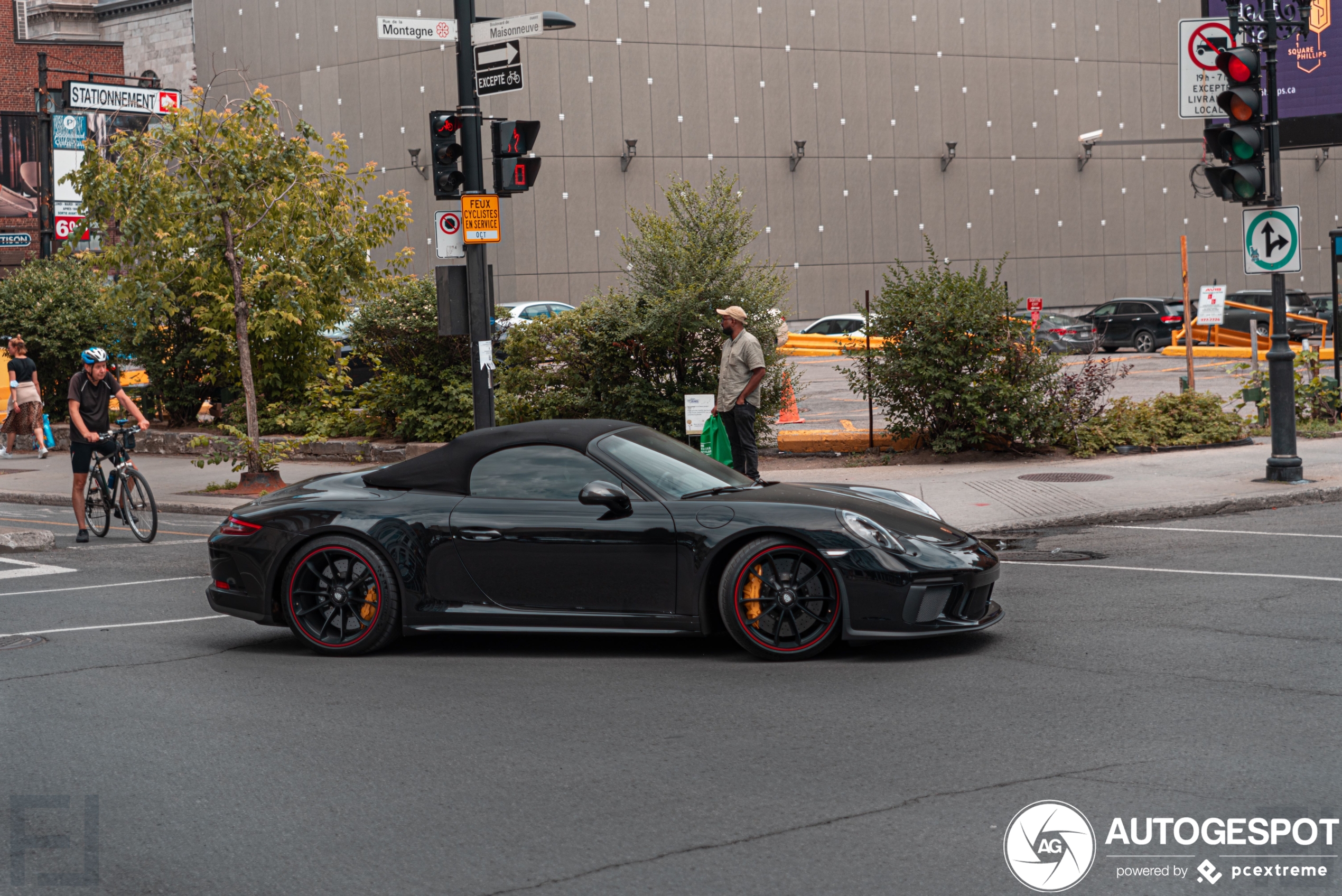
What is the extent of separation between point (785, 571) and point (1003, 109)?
140 ft

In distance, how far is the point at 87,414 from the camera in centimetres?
1320

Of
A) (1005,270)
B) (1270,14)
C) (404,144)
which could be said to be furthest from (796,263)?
(1270,14)

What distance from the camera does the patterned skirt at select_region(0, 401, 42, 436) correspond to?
22438mm

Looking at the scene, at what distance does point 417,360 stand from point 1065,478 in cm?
880

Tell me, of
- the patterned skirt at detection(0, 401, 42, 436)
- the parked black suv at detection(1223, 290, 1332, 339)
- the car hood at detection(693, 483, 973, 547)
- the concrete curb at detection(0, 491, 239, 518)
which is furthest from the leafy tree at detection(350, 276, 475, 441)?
the parked black suv at detection(1223, 290, 1332, 339)

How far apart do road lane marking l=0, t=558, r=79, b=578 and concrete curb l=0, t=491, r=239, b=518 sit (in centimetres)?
326

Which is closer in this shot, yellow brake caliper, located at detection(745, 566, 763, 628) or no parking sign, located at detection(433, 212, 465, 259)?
yellow brake caliper, located at detection(745, 566, 763, 628)

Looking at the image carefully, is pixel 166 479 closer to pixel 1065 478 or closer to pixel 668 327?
pixel 668 327

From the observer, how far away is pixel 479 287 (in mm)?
13695

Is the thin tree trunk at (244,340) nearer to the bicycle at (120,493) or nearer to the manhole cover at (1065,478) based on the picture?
the bicycle at (120,493)

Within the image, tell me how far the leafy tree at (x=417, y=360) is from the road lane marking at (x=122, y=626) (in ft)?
29.1

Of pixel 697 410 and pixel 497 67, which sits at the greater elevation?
pixel 497 67

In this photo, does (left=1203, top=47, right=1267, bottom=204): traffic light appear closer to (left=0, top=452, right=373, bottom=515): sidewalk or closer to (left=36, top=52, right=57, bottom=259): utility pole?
(left=0, top=452, right=373, bottom=515): sidewalk

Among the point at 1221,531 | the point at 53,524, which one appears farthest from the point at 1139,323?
the point at 53,524
